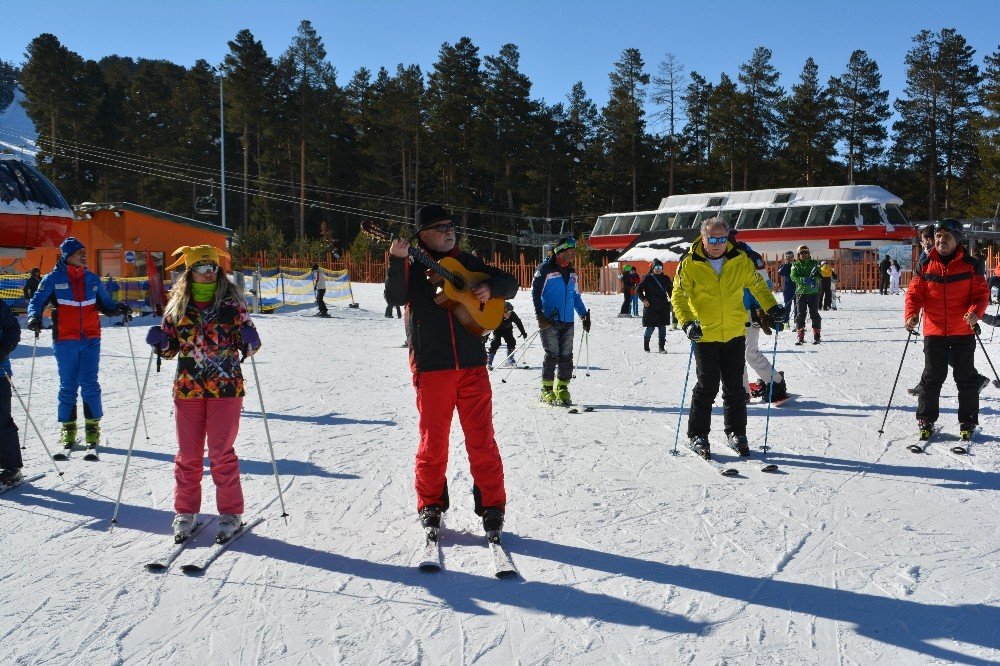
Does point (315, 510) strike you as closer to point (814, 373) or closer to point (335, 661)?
point (335, 661)

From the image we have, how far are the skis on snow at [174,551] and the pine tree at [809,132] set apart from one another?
174ft

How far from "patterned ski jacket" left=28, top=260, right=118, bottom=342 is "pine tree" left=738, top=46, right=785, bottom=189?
50.6 m

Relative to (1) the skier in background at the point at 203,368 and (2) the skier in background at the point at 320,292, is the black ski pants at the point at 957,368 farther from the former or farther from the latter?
(2) the skier in background at the point at 320,292

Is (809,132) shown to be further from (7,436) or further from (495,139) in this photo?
(7,436)

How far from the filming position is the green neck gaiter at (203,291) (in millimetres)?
4188

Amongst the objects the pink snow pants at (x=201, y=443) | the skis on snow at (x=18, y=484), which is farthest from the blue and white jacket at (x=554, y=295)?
the skis on snow at (x=18, y=484)

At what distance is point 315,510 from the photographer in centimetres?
486

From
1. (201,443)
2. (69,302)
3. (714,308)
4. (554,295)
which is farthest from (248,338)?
(554,295)

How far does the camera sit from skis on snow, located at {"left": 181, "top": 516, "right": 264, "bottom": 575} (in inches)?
151

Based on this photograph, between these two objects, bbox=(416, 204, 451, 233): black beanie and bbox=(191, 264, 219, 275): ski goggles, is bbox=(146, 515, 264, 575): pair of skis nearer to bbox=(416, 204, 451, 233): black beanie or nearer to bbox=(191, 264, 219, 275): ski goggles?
bbox=(191, 264, 219, 275): ski goggles

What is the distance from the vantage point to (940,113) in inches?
1997

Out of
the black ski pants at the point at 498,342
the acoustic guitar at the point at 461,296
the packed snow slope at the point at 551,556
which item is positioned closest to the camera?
the packed snow slope at the point at 551,556

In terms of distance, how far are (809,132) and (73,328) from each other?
174ft

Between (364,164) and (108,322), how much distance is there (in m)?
39.0
